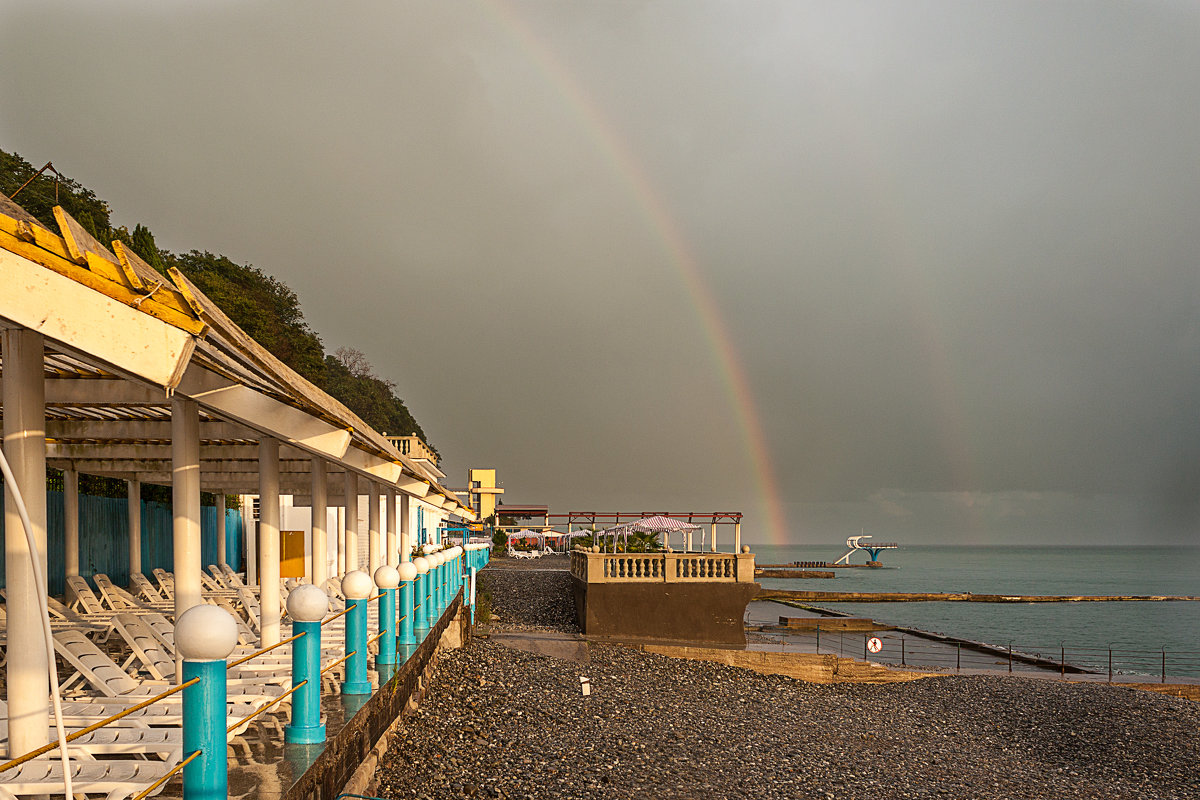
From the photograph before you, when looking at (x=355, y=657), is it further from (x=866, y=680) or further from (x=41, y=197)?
(x=41, y=197)

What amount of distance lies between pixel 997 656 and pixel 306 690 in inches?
1443

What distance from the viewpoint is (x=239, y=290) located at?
164 feet

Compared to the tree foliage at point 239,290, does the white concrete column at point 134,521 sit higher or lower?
lower

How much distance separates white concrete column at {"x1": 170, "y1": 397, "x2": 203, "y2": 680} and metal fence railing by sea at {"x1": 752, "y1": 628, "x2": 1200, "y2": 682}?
2262 cm

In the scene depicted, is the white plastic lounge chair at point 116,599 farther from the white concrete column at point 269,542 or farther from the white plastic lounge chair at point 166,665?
the white concrete column at point 269,542

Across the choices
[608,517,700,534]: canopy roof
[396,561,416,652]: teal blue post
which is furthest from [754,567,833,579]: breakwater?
[396,561,416,652]: teal blue post

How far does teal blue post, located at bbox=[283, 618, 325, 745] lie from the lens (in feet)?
15.7

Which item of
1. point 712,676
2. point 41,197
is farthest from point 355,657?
point 41,197

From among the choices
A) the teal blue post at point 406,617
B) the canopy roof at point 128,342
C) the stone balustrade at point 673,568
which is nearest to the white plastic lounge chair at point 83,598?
the canopy roof at point 128,342

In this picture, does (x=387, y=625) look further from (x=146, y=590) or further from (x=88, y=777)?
(x=146, y=590)

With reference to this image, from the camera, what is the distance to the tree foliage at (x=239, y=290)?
33.9 metres

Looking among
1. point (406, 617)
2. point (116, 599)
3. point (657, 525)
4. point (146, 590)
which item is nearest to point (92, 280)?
point (406, 617)

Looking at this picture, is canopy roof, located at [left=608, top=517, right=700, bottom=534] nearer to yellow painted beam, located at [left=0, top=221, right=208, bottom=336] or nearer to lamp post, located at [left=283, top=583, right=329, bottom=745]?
lamp post, located at [left=283, top=583, right=329, bottom=745]

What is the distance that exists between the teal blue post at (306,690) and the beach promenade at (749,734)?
2.82 m
